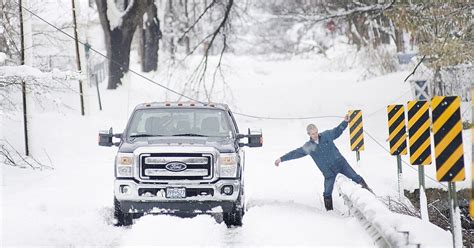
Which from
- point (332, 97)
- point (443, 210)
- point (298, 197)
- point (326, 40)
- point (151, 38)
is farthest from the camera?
point (326, 40)

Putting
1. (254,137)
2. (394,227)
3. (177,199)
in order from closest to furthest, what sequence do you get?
(394,227)
(177,199)
(254,137)

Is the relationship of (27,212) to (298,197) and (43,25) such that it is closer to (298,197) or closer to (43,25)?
(298,197)

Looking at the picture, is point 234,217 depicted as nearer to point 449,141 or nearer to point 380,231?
point 380,231

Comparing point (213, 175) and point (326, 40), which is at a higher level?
point (326, 40)

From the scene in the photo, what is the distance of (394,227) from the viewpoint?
8.13 meters

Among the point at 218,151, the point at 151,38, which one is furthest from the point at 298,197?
the point at 151,38

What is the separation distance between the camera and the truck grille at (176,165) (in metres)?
10.5

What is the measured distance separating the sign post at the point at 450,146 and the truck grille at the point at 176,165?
11.1ft

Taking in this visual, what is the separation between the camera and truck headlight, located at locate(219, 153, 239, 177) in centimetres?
1058

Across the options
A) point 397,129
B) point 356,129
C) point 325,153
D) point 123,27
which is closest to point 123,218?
point 325,153

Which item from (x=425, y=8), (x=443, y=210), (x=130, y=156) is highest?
(x=425, y=8)

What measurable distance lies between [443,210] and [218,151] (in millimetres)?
8257

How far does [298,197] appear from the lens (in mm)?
13859

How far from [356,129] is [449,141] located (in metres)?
7.99
